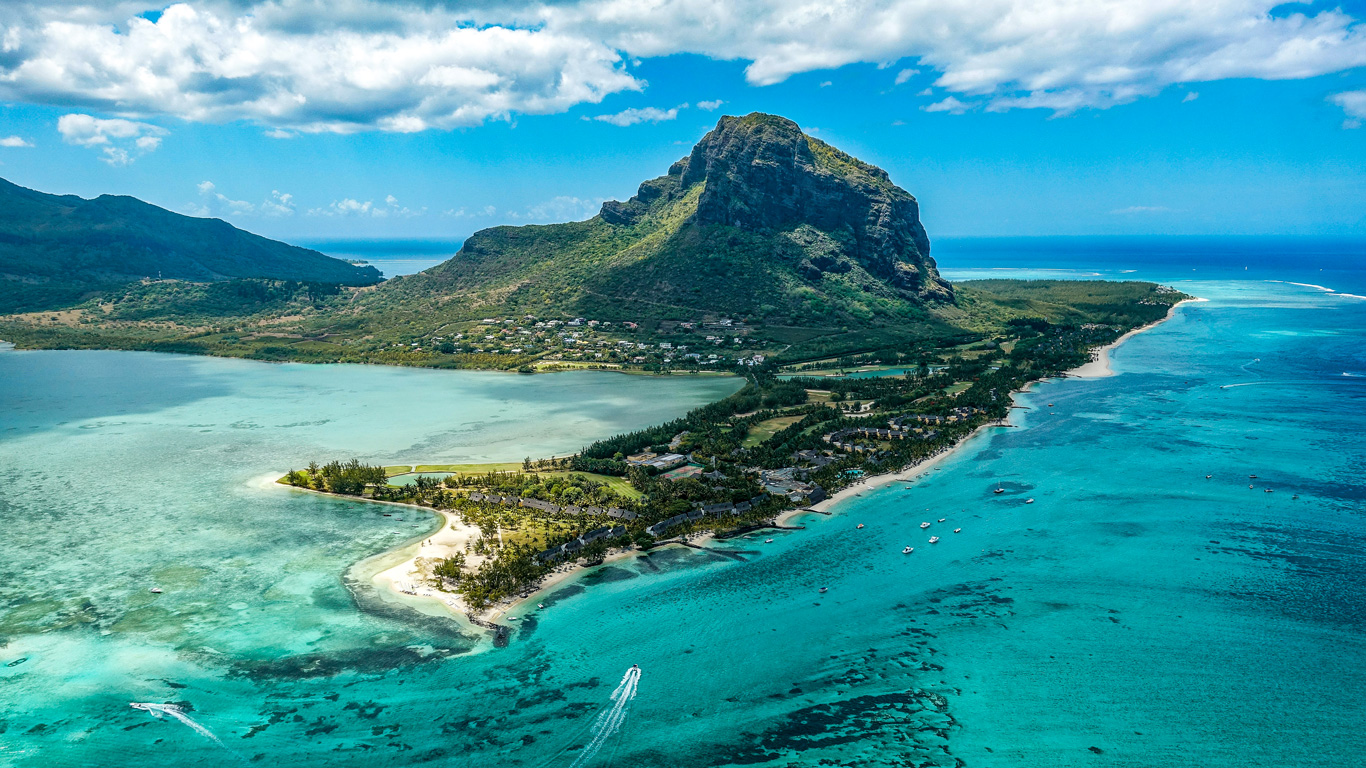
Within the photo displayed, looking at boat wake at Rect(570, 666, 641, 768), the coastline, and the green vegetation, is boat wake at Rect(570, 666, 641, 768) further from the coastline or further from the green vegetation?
the green vegetation

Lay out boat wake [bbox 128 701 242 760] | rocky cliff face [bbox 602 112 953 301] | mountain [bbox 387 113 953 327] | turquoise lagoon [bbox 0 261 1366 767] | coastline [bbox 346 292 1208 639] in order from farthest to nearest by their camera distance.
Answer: rocky cliff face [bbox 602 112 953 301], mountain [bbox 387 113 953 327], coastline [bbox 346 292 1208 639], turquoise lagoon [bbox 0 261 1366 767], boat wake [bbox 128 701 242 760]

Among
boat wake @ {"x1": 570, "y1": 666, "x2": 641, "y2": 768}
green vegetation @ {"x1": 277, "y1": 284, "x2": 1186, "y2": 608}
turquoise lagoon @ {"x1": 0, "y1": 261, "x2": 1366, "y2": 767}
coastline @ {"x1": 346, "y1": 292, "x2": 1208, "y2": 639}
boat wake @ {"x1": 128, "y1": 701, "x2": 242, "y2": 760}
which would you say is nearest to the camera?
boat wake @ {"x1": 570, "y1": 666, "x2": 641, "y2": 768}

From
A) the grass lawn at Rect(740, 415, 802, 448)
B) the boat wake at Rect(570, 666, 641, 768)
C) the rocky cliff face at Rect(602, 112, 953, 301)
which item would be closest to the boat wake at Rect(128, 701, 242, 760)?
the boat wake at Rect(570, 666, 641, 768)

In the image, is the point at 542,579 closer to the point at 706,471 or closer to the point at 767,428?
the point at 706,471

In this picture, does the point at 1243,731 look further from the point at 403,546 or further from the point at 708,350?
the point at 708,350

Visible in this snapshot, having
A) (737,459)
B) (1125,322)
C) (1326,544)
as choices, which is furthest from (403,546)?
(1125,322)

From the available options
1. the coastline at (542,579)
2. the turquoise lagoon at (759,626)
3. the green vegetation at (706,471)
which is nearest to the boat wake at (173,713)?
the turquoise lagoon at (759,626)

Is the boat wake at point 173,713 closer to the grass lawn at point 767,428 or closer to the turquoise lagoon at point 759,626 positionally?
the turquoise lagoon at point 759,626
